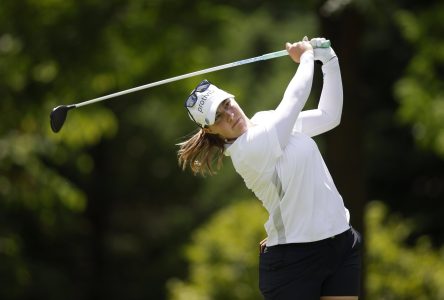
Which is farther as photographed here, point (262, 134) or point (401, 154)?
point (401, 154)

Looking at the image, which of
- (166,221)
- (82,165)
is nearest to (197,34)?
(82,165)

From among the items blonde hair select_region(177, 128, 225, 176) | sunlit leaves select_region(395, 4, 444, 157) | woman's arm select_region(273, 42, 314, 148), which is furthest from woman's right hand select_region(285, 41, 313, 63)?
sunlit leaves select_region(395, 4, 444, 157)

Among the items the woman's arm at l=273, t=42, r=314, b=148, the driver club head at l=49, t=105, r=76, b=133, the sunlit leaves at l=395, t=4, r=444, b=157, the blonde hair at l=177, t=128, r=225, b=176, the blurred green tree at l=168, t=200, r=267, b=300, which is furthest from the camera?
the blurred green tree at l=168, t=200, r=267, b=300

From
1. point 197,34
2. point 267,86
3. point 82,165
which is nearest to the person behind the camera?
point 197,34

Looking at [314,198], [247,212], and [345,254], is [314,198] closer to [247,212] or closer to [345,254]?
[345,254]

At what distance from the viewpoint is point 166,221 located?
1688 centimetres

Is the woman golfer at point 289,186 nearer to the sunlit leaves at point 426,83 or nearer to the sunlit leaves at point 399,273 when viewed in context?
the sunlit leaves at point 426,83

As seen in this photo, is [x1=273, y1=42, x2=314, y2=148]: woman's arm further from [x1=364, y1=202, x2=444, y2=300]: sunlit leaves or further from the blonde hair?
[x1=364, y1=202, x2=444, y2=300]: sunlit leaves

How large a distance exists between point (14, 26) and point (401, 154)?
25.6 ft

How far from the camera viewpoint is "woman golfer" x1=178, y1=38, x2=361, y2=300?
170 inches

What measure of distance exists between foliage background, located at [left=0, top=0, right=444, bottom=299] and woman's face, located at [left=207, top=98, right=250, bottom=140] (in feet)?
8.89

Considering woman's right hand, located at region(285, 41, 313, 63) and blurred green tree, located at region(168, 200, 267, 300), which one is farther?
blurred green tree, located at region(168, 200, 267, 300)

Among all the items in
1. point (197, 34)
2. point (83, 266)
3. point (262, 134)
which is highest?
point (197, 34)

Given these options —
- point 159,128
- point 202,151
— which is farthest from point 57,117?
point 159,128
